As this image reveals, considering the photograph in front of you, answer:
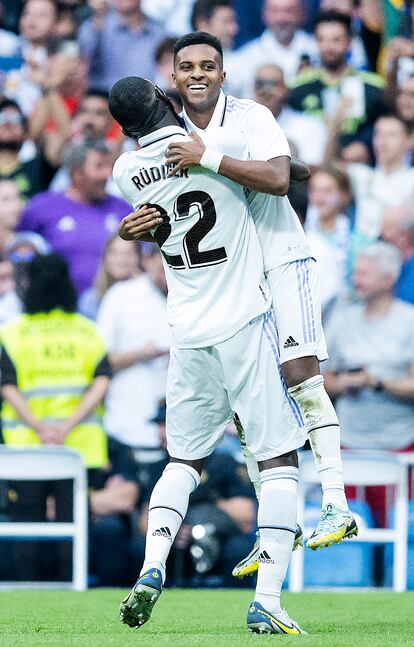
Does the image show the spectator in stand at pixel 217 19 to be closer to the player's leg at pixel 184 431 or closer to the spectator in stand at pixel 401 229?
the spectator in stand at pixel 401 229

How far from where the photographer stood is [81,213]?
11.0 metres

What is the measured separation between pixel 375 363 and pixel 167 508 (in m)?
5.11

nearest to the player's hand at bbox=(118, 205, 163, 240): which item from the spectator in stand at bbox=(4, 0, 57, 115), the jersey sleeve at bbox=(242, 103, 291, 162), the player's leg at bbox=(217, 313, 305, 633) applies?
the jersey sleeve at bbox=(242, 103, 291, 162)

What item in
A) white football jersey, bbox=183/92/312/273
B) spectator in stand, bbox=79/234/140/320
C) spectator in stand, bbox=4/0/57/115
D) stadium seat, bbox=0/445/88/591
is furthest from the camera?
spectator in stand, bbox=4/0/57/115

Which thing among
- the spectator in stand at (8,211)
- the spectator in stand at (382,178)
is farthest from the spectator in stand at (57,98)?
the spectator in stand at (382,178)

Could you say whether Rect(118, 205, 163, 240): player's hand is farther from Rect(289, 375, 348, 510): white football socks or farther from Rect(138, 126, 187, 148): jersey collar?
Rect(289, 375, 348, 510): white football socks

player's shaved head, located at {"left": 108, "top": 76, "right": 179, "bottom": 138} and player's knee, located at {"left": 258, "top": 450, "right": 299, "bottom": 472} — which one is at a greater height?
player's shaved head, located at {"left": 108, "top": 76, "right": 179, "bottom": 138}

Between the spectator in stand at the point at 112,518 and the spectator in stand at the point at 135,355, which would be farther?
the spectator in stand at the point at 135,355

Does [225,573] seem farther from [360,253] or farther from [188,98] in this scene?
[188,98]

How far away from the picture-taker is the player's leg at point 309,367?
554cm

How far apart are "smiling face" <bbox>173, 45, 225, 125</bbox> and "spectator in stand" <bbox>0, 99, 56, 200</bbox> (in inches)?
231

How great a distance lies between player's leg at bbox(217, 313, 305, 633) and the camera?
17.9 feet

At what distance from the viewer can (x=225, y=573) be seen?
9.90m

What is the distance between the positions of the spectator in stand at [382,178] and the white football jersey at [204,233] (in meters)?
5.41
